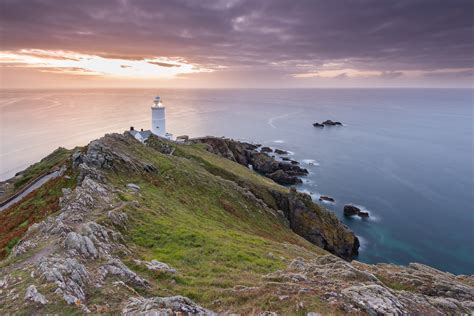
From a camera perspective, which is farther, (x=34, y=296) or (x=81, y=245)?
(x=81, y=245)

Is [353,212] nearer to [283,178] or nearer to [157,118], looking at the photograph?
[283,178]

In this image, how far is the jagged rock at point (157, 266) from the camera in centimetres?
1477

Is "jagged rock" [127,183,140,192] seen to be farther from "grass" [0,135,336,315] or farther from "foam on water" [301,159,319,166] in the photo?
"foam on water" [301,159,319,166]

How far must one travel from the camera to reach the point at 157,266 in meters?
15.1

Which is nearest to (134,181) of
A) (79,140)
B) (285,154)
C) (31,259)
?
(31,259)

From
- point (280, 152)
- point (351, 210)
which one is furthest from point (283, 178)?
point (280, 152)

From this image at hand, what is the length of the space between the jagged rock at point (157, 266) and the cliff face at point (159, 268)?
0.18 ft

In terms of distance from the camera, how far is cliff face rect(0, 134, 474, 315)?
439 inches

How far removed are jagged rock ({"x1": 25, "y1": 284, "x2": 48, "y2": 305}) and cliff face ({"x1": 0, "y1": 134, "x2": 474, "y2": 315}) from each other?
0.14ft

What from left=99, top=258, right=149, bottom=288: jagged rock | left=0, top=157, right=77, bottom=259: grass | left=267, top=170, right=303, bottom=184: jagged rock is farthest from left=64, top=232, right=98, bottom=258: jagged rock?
left=267, top=170, right=303, bottom=184: jagged rock

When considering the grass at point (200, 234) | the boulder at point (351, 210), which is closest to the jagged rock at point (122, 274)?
the grass at point (200, 234)

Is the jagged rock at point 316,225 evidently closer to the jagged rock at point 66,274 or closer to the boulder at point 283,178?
the boulder at point 283,178

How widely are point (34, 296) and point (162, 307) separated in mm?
4915

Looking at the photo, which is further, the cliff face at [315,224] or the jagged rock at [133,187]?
the cliff face at [315,224]
